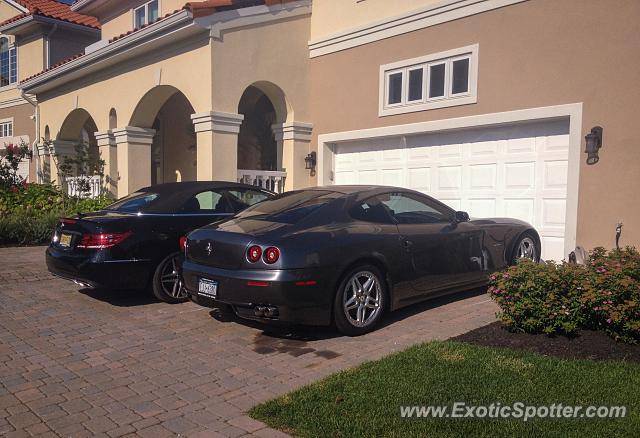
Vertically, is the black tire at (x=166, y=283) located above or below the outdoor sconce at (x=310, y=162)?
below

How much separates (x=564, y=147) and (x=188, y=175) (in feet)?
36.2

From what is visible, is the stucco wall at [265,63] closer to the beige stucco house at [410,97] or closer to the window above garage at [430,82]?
the beige stucco house at [410,97]

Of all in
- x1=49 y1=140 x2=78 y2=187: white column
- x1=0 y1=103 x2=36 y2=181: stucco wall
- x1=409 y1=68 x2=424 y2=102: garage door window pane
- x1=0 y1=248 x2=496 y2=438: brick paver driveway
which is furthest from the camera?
x1=0 y1=103 x2=36 y2=181: stucco wall

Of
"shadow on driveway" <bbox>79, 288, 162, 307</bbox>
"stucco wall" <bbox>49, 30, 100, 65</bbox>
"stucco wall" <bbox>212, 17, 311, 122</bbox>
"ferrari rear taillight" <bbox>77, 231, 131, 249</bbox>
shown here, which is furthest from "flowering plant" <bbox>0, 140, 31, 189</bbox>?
"ferrari rear taillight" <bbox>77, 231, 131, 249</bbox>

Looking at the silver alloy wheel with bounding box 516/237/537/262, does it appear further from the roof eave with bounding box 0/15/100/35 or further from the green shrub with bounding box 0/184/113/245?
the roof eave with bounding box 0/15/100/35

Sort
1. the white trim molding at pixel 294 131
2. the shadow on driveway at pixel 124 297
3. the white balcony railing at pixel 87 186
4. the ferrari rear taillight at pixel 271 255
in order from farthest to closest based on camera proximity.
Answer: the white balcony railing at pixel 87 186, the white trim molding at pixel 294 131, the shadow on driveway at pixel 124 297, the ferrari rear taillight at pixel 271 255

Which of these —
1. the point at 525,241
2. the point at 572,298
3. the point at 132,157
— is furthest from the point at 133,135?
the point at 572,298

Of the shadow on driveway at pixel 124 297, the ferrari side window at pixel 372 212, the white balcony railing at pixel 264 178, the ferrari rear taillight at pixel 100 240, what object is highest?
the white balcony railing at pixel 264 178

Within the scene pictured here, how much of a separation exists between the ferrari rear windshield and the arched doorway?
27.4 feet

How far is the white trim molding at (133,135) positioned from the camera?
41.2 feet

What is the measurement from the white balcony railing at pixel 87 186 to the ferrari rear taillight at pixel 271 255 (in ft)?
33.4

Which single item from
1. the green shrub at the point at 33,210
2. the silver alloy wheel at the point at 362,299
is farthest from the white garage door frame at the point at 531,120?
the green shrub at the point at 33,210

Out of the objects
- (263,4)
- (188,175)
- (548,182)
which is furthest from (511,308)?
(188,175)

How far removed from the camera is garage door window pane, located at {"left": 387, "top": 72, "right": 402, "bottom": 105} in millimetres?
10570
